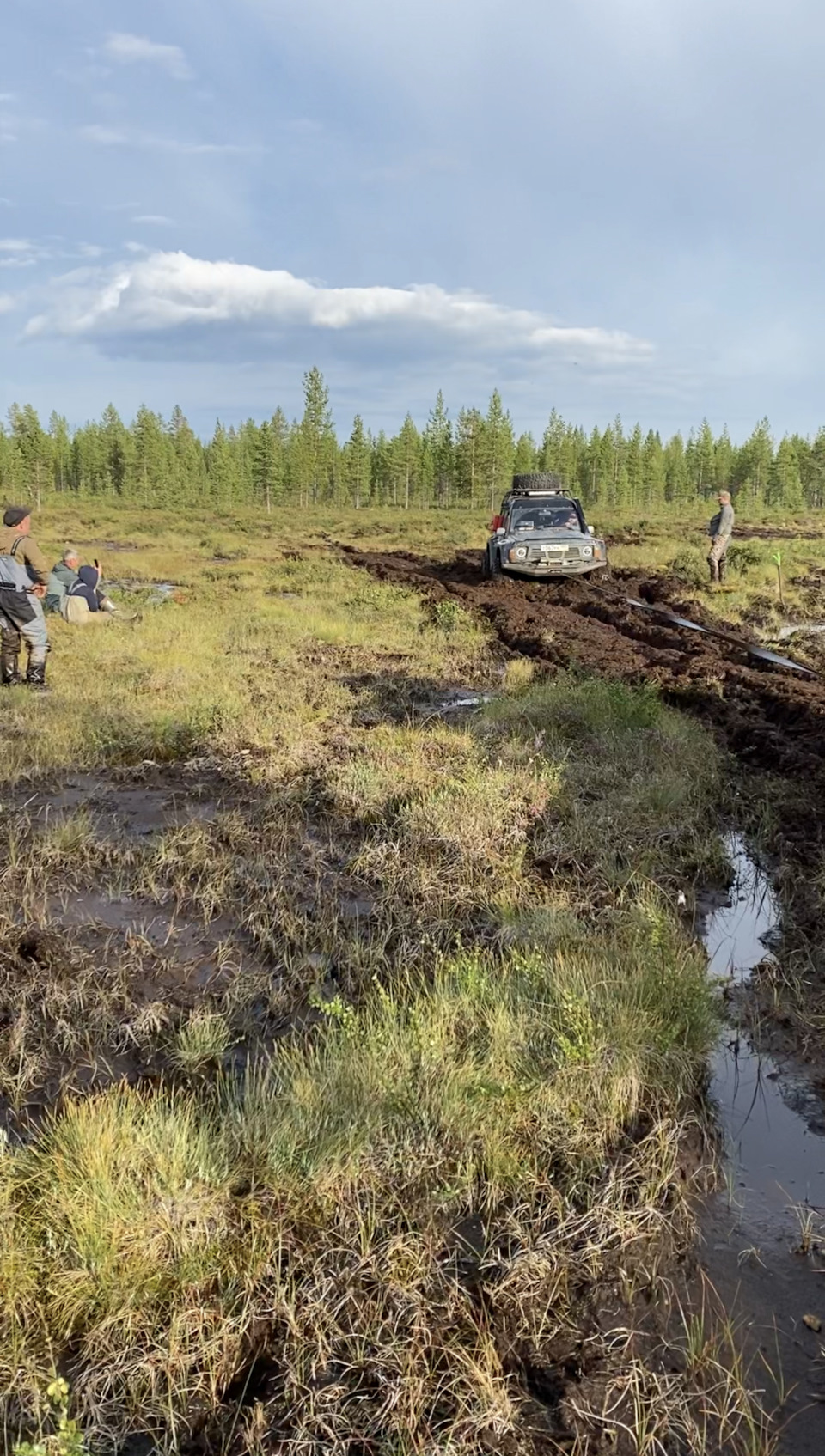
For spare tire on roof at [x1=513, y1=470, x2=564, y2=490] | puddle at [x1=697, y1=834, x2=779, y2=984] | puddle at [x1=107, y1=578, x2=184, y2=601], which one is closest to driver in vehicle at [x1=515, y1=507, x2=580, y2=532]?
spare tire on roof at [x1=513, y1=470, x2=564, y2=490]

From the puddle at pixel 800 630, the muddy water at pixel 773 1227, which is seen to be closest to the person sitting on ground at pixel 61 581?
the puddle at pixel 800 630

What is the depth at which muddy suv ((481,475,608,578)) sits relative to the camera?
59.4ft

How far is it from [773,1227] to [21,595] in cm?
902

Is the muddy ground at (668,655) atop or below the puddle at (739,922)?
atop

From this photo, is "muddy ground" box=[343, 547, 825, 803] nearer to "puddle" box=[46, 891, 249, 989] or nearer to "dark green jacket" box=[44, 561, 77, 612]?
"puddle" box=[46, 891, 249, 989]

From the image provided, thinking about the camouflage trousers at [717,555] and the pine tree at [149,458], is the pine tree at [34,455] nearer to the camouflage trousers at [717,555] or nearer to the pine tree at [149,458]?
the pine tree at [149,458]

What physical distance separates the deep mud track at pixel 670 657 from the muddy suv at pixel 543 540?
13.2 inches

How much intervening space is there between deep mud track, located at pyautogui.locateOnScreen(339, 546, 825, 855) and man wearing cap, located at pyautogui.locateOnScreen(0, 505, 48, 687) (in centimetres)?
593

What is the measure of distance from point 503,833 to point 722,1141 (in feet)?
8.44

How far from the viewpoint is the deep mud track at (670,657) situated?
725 cm

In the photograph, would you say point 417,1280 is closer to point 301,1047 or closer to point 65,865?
point 301,1047

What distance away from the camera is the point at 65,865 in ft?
17.4

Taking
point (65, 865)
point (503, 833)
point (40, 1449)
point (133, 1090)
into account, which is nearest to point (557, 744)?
point (503, 833)

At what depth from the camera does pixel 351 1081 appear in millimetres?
3053
